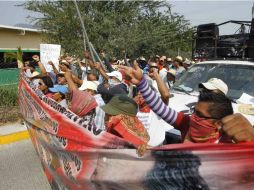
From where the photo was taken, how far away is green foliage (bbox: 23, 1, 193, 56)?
1622cm

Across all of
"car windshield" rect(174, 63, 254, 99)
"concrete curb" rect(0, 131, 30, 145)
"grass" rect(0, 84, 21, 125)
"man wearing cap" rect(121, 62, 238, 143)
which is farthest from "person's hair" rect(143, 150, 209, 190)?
"grass" rect(0, 84, 21, 125)

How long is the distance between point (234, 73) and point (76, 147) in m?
3.38

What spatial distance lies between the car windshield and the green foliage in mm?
9966

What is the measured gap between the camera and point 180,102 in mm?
5324

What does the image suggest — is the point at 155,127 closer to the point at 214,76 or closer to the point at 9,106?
the point at 214,76

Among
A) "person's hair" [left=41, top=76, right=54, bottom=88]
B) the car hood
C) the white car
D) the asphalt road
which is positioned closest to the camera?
the car hood

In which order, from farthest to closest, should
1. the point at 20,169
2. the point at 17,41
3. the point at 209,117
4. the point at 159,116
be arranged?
the point at 17,41
the point at 20,169
the point at 159,116
the point at 209,117

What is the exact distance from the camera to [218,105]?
274 cm

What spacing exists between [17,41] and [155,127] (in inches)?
930

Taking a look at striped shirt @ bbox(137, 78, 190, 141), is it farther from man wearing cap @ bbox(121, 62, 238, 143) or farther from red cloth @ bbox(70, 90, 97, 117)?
red cloth @ bbox(70, 90, 97, 117)

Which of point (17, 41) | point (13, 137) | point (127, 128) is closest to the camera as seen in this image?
point (127, 128)

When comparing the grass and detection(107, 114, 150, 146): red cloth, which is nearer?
detection(107, 114, 150, 146): red cloth

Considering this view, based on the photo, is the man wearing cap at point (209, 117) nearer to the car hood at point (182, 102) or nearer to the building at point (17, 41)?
the car hood at point (182, 102)

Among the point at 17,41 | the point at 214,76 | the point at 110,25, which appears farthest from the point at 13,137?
the point at 17,41
